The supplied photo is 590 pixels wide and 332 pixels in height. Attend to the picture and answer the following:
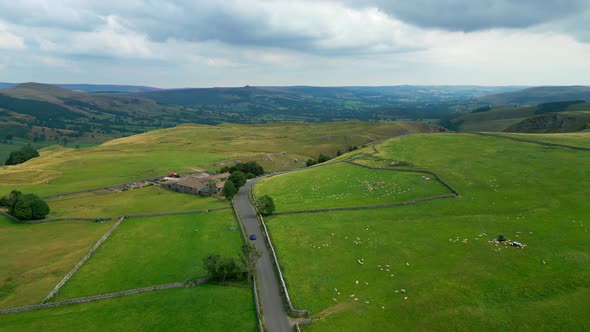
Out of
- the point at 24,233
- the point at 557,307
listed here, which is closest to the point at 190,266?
the point at 24,233

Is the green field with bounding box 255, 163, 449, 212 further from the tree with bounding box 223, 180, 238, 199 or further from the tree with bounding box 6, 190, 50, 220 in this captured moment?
the tree with bounding box 6, 190, 50, 220

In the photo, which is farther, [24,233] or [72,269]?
[24,233]

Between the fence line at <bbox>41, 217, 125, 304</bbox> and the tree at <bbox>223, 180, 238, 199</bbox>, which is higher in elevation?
the tree at <bbox>223, 180, 238, 199</bbox>

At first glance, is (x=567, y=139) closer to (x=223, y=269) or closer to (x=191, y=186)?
(x=223, y=269)

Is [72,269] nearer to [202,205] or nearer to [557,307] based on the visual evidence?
[202,205]

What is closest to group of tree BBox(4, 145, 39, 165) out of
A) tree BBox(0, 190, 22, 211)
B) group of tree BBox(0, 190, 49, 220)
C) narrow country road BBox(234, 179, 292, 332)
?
tree BBox(0, 190, 22, 211)

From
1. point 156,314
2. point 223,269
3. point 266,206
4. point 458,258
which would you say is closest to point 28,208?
point 266,206
